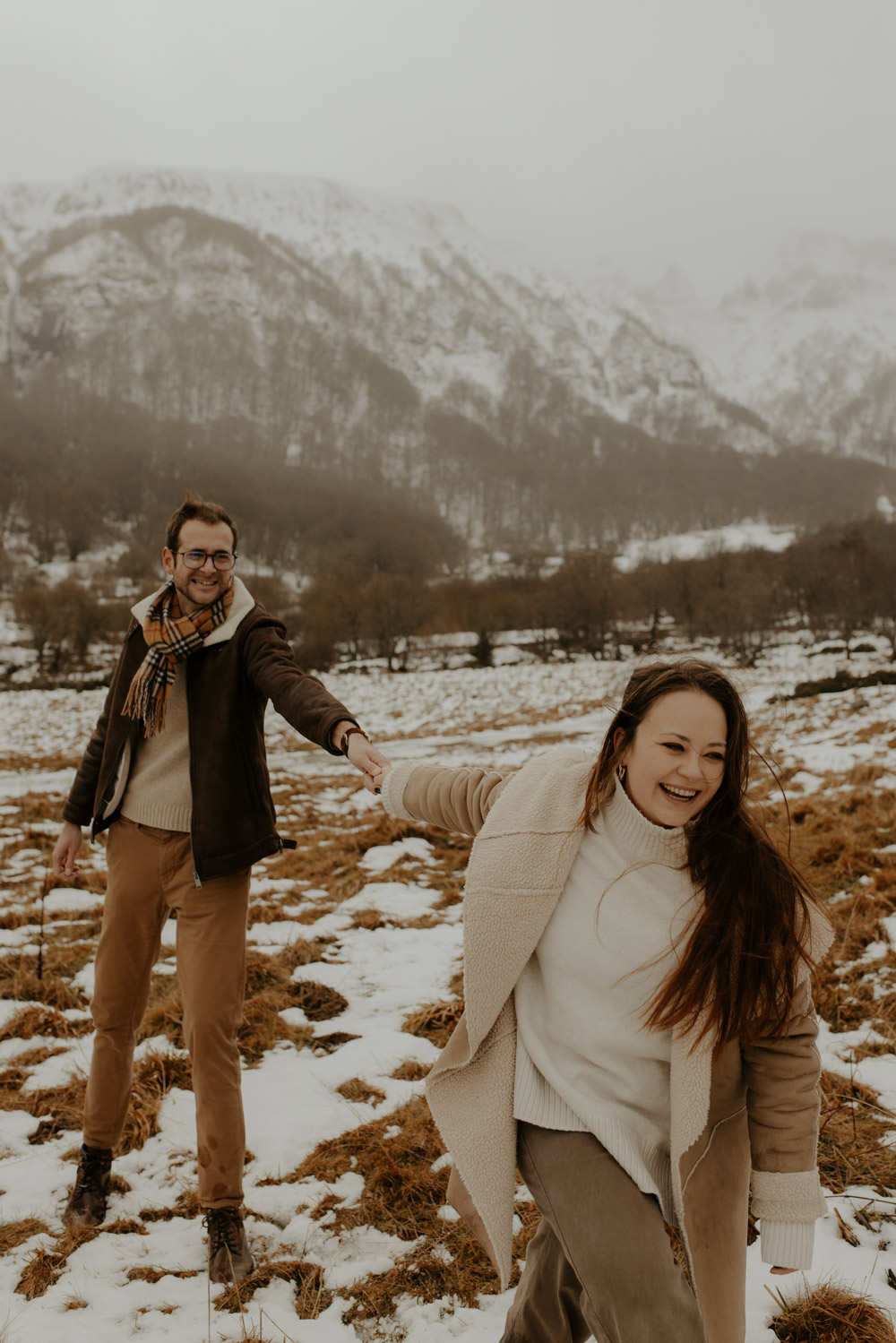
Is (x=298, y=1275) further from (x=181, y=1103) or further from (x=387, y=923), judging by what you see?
(x=387, y=923)

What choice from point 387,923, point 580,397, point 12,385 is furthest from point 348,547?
point 580,397

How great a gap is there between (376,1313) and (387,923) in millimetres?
3150

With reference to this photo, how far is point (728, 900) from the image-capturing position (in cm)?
160

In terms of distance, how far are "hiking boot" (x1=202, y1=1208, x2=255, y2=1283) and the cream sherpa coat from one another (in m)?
1.05

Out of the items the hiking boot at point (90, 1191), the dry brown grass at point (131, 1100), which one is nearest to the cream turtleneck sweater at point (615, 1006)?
the hiking boot at point (90, 1191)

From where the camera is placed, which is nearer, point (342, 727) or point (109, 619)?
point (342, 727)

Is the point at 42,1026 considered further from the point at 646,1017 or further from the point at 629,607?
the point at 629,607

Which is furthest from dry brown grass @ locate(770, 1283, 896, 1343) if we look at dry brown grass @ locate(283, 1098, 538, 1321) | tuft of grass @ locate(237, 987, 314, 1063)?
tuft of grass @ locate(237, 987, 314, 1063)

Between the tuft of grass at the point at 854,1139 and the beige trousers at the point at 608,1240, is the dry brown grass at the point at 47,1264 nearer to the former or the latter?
the beige trousers at the point at 608,1240

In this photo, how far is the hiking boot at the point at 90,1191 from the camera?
8.36 feet

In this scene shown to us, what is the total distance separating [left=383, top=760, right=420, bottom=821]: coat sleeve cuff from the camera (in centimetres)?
207

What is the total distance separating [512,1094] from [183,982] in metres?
1.28

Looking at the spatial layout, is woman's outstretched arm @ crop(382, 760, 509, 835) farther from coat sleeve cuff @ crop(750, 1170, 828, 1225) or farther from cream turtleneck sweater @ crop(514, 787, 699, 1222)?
coat sleeve cuff @ crop(750, 1170, 828, 1225)

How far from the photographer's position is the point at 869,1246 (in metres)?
2.30
